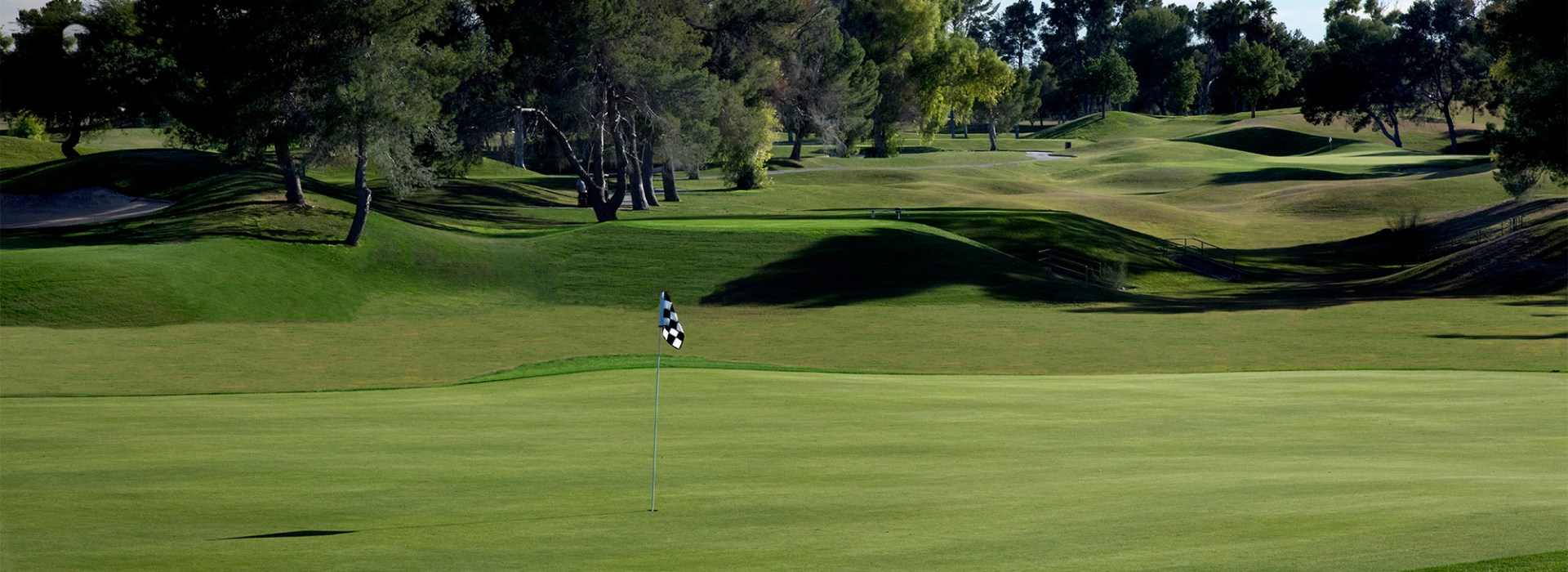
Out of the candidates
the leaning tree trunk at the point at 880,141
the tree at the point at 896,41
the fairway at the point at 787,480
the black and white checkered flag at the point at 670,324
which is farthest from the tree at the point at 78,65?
the leaning tree trunk at the point at 880,141

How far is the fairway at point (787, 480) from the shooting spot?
9961 millimetres

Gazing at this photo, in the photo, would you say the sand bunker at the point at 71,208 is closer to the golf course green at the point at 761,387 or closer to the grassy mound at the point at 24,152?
the golf course green at the point at 761,387

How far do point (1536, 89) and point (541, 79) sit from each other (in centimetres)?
3932

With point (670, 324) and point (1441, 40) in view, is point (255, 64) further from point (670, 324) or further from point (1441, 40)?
point (1441, 40)

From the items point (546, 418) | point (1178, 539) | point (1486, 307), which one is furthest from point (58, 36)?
point (1178, 539)

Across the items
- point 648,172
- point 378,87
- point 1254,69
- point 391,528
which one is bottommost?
point 391,528

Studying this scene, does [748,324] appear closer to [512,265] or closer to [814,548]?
[512,265]

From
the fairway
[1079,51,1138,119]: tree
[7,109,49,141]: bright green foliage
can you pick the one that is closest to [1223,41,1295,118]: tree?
[1079,51,1138,119]: tree

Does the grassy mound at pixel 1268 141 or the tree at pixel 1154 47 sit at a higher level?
the tree at pixel 1154 47

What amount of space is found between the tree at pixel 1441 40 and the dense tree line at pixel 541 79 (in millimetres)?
3198

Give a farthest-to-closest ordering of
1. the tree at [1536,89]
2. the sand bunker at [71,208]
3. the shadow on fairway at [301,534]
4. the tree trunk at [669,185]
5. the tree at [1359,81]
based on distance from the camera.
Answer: the tree at [1359,81] < the tree trunk at [669,185] < the sand bunker at [71,208] < the tree at [1536,89] < the shadow on fairway at [301,534]

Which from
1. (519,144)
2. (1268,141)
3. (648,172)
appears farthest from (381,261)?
(1268,141)

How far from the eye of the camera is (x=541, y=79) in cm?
5922

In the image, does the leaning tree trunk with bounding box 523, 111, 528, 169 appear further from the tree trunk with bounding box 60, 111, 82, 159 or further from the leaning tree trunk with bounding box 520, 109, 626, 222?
the tree trunk with bounding box 60, 111, 82, 159
